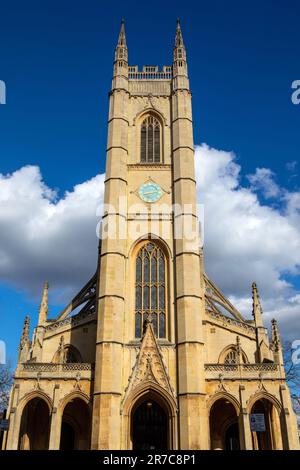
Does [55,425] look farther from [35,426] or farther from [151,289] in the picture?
[151,289]

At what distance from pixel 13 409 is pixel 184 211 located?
1525 cm

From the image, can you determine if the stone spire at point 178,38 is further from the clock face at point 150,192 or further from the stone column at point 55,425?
the stone column at point 55,425

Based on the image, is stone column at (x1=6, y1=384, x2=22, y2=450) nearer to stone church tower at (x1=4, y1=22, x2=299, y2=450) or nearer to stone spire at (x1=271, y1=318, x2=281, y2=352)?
stone church tower at (x1=4, y1=22, x2=299, y2=450)

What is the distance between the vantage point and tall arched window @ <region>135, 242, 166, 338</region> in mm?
27953

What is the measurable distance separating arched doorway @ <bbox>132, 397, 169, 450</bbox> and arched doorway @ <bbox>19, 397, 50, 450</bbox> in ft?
16.7

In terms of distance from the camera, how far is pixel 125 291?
93.4 feet

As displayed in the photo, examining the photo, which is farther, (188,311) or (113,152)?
(113,152)

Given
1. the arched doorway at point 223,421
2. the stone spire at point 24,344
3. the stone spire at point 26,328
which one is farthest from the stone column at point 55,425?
the arched doorway at point 223,421

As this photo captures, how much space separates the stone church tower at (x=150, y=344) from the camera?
81.5 feet

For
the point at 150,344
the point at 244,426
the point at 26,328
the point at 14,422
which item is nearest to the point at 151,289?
the point at 150,344

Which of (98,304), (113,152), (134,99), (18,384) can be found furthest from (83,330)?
(134,99)

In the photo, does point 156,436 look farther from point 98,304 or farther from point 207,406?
point 98,304

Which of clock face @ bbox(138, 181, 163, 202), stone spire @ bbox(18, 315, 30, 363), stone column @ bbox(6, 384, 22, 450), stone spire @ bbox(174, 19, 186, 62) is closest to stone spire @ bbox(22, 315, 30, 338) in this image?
stone spire @ bbox(18, 315, 30, 363)
